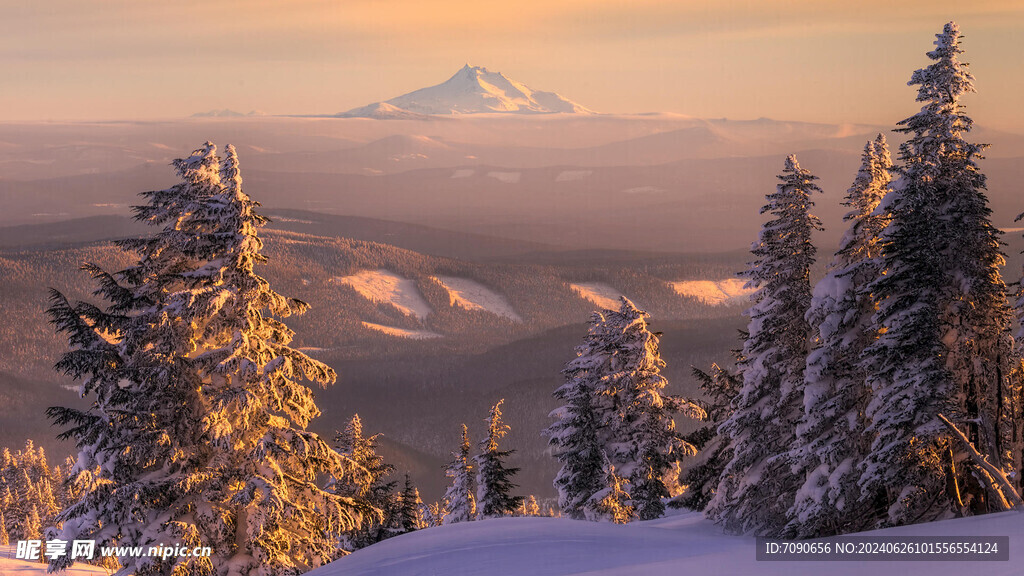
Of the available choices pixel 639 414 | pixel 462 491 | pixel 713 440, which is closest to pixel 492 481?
pixel 462 491

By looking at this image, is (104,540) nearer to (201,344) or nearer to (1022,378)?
(201,344)

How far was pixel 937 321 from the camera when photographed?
23.2 metres

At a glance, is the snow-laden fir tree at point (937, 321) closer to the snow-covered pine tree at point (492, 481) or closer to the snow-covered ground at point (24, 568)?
the snow-covered pine tree at point (492, 481)

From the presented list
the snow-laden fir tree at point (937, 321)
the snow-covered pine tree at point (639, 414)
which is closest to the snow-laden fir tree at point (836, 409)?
the snow-laden fir tree at point (937, 321)

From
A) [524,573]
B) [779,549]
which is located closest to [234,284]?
[524,573]

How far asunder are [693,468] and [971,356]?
15763 mm

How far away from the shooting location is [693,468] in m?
38.0

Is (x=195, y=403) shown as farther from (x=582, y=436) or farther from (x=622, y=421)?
(x=622, y=421)

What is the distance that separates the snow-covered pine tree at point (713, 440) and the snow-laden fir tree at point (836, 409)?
798cm

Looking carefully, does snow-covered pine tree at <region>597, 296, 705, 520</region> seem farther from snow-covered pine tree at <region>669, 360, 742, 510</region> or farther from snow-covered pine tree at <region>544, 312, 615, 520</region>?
snow-covered pine tree at <region>669, 360, 742, 510</region>

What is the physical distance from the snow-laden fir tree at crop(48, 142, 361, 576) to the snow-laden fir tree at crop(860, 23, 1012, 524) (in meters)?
13.3

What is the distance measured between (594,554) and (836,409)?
10.8m

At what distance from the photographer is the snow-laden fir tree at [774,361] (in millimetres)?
30469

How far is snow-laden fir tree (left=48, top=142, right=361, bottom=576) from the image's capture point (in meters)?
22.2
